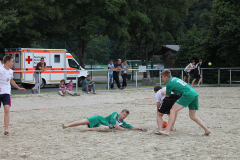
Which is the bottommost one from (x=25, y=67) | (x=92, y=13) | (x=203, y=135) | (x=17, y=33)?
(x=203, y=135)

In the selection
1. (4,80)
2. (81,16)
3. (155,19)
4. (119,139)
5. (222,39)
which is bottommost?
(119,139)

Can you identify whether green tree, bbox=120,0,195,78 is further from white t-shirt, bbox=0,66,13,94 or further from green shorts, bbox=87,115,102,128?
white t-shirt, bbox=0,66,13,94

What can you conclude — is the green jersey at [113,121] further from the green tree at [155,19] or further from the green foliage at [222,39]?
the green tree at [155,19]

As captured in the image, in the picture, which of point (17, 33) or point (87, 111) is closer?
point (87, 111)

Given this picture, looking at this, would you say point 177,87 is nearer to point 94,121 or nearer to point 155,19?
point 94,121

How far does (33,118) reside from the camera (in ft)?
31.2

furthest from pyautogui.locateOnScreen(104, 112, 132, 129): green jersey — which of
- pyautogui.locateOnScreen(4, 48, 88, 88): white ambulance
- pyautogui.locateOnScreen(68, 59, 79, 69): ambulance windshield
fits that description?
pyautogui.locateOnScreen(68, 59, 79, 69): ambulance windshield

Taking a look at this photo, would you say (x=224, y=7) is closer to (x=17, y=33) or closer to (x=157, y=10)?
(x=157, y=10)

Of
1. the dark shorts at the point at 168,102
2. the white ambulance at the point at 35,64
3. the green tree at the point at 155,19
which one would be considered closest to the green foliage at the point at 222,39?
the green tree at the point at 155,19

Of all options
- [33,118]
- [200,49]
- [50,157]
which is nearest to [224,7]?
[200,49]

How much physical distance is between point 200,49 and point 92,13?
883cm

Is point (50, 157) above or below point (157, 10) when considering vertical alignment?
below

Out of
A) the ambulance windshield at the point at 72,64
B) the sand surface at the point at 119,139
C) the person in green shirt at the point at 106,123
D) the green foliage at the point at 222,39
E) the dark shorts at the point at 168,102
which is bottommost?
the sand surface at the point at 119,139

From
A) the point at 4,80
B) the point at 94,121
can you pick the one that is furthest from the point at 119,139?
the point at 4,80
